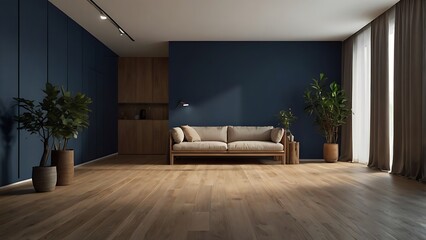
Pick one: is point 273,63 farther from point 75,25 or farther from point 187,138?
point 75,25

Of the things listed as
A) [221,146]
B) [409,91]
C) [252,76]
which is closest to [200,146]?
[221,146]

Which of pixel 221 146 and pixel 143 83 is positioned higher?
pixel 143 83

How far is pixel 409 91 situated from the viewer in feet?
18.1

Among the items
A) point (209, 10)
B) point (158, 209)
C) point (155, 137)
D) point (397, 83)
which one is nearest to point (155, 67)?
point (155, 137)

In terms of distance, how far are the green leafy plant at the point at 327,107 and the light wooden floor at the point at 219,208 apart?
A: 2.46 m

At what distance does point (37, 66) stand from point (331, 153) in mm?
5607

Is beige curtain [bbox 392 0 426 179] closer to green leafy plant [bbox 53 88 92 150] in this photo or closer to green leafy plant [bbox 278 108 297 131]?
green leafy plant [bbox 278 108 297 131]

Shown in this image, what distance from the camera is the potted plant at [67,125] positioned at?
4484 mm

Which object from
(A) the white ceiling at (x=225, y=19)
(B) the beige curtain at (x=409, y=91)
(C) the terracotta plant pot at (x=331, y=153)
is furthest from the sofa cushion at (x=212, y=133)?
(B) the beige curtain at (x=409, y=91)

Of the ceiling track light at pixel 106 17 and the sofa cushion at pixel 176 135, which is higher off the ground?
the ceiling track light at pixel 106 17

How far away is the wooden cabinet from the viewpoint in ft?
34.0

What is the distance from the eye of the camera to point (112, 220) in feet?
9.46

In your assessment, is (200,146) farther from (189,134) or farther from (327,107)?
(327,107)

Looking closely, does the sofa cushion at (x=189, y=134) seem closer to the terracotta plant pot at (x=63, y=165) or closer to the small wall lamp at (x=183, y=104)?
the small wall lamp at (x=183, y=104)
